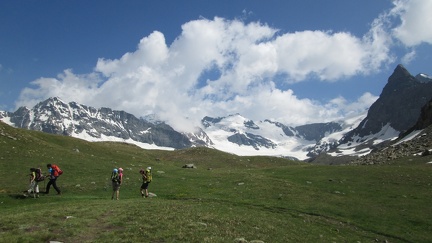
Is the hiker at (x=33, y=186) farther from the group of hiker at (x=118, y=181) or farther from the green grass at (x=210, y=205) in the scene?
the group of hiker at (x=118, y=181)

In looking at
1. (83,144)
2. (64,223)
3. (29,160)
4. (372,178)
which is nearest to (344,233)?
(64,223)

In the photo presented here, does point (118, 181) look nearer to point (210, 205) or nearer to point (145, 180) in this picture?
point (145, 180)

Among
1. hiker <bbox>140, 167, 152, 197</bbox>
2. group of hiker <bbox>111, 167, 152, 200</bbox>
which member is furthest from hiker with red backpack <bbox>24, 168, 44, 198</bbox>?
hiker <bbox>140, 167, 152, 197</bbox>

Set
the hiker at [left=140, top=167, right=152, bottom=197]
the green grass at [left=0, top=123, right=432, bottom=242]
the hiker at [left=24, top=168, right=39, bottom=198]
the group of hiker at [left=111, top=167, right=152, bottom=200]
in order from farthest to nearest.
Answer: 1. the hiker at [left=140, top=167, right=152, bottom=197]
2. the group of hiker at [left=111, top=167, right=152, bottom=200]
3. the hiker at [left=24, top=168, right=39, bottom=198]
4. the green grass at [left=0, top=123, right=432, bottom=242]

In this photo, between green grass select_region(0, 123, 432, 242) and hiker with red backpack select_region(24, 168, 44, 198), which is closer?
green grass select_region(0, 123, 432, 242)

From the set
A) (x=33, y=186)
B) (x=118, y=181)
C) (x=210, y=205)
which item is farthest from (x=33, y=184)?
(x=210, y=205)

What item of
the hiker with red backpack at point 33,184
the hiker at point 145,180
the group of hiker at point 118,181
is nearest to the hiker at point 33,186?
the hiker with red backpack at point 33,184

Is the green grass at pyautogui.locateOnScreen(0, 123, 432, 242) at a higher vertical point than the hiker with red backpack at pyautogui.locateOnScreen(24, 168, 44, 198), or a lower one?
lower

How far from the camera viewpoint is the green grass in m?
21.4

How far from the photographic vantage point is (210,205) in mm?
32594

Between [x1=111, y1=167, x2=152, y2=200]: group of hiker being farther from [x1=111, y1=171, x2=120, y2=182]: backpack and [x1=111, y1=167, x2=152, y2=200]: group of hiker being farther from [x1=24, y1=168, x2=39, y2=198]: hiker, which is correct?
[x1=24, y1=168, x2=39, y2=198]: hiker

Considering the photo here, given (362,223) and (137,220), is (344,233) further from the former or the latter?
(137,220)

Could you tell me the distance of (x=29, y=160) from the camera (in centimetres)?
5225

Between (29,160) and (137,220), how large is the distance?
3597cm
